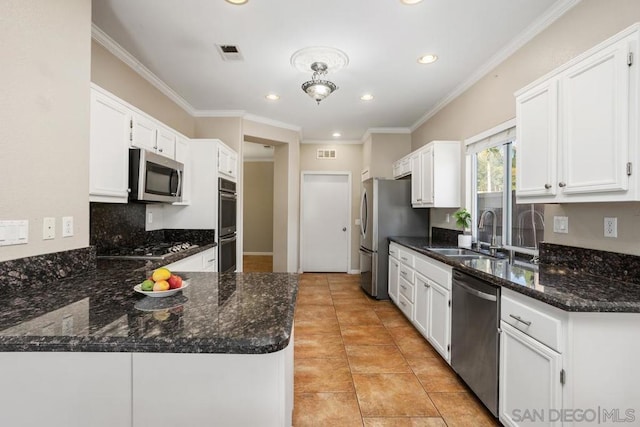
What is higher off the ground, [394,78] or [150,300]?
[394,78]

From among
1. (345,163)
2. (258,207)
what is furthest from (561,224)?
(258,207)

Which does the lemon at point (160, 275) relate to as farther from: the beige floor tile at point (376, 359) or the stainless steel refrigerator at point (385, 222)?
the stainless steel refrigerator at point (385, 222)

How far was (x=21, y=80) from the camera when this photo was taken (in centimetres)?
140

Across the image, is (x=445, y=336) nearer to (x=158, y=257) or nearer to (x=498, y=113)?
(x=498, y=113)

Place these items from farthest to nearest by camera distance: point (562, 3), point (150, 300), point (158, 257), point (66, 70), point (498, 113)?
point (498, 113)
point (158, 257)
point (562, 3)
point (66, 70)
point (150, 300)

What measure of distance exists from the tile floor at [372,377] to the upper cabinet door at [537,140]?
1.51 meters

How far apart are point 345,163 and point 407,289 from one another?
330 cm

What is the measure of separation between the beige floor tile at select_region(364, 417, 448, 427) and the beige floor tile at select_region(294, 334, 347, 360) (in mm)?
805

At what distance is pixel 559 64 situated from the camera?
2123mm

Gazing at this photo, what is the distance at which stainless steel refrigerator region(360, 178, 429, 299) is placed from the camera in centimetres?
433

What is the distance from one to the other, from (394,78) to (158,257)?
2.91 m

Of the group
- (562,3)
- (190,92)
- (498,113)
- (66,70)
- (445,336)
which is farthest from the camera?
(190,92)

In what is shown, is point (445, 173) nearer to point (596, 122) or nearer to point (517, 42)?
point (517, 42)

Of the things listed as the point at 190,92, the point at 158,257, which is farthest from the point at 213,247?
the point at 190,92
